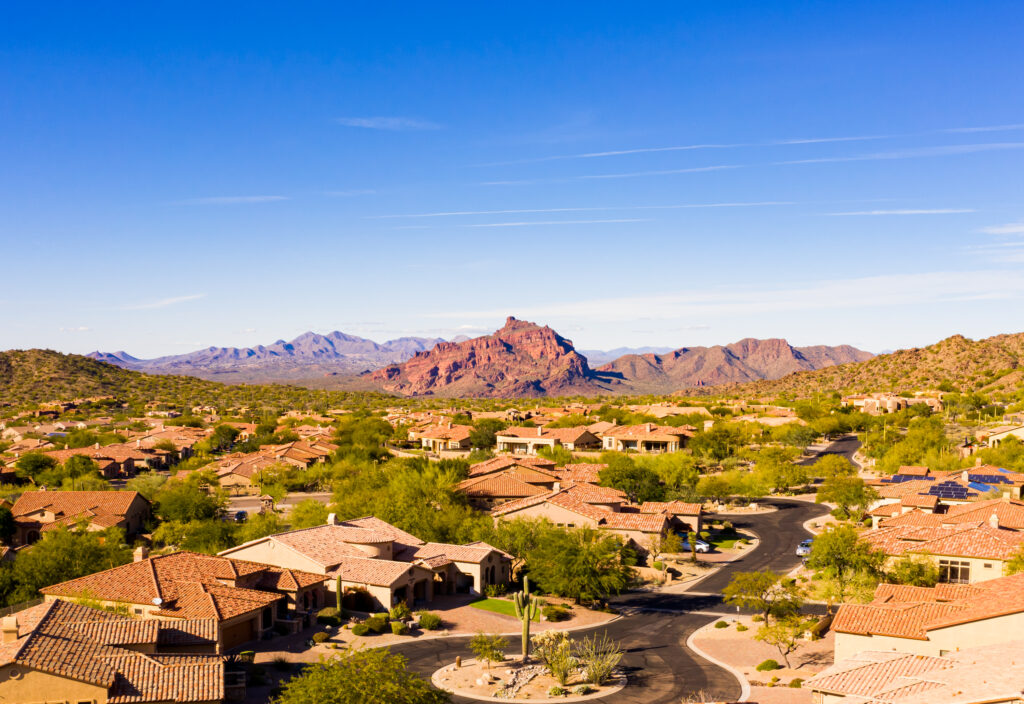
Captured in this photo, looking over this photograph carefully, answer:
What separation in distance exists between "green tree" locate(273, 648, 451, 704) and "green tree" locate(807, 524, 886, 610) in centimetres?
2567

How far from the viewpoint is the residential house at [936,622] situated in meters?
27.0

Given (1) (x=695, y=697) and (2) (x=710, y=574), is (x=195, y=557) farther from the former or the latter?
(2) (x=710, y=574)

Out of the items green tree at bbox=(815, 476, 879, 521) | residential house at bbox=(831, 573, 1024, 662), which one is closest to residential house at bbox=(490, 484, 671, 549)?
green tree at bbox=(815, 476, 879, 521)

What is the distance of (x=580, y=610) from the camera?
44344mm

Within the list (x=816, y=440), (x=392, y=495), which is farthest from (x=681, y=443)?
(x=392, y=495)

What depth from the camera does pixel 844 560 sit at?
43219 millimetres

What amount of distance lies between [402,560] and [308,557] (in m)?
6.03

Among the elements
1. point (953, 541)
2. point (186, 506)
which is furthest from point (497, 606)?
point (186, 506)

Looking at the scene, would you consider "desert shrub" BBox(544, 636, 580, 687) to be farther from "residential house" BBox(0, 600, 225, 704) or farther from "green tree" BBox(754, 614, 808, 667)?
"residential house" BBox(0, 600, 225, 704)

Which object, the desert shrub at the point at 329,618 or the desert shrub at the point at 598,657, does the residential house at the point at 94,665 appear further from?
the desert shrub at the point at 598,657

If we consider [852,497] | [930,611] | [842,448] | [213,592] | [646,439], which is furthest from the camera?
[842,448]

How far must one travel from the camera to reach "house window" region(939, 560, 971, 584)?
136 ft

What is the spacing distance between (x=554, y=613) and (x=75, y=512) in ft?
133

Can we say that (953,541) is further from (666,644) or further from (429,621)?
(429,621)
